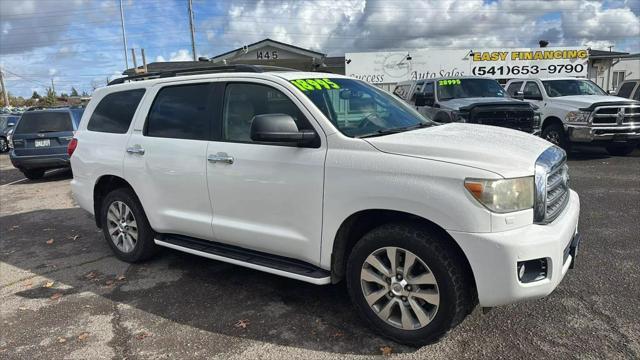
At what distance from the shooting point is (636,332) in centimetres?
331

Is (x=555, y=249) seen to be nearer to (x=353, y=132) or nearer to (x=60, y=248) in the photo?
(x=353, y=132)

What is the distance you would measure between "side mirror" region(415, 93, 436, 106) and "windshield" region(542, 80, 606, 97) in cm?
331

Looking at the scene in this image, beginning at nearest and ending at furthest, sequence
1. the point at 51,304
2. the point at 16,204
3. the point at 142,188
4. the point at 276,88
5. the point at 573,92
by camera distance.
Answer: the point at 276,88 < the point at 51,304 < the point at 142,188 < the point at 16,204 < the point at 573,92

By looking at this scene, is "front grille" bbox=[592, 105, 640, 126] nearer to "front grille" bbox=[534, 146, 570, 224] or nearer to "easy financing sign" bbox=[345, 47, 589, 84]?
"front grille" bbox=[534, 146, 570, 224]

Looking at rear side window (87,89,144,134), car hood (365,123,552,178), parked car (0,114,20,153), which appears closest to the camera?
car hood (365,123,552,178)

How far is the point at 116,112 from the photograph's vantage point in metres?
5.18

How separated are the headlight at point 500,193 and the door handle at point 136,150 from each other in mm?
3166

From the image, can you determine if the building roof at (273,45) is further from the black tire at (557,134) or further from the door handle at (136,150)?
the door handle at (136,150)

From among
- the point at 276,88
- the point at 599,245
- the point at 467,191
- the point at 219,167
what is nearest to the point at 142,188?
the point at 219,167

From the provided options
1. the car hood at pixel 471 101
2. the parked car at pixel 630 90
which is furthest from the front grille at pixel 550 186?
the parked car at pixel 630 90

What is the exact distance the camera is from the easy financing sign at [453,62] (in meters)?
22.4

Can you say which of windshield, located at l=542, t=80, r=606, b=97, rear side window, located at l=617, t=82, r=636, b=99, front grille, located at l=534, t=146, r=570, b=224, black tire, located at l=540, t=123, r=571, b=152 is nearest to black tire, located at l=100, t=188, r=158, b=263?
front grille, located at l=534, t=146, r=570, b=224

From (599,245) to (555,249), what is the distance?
2.58 meters

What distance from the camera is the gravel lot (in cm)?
329
